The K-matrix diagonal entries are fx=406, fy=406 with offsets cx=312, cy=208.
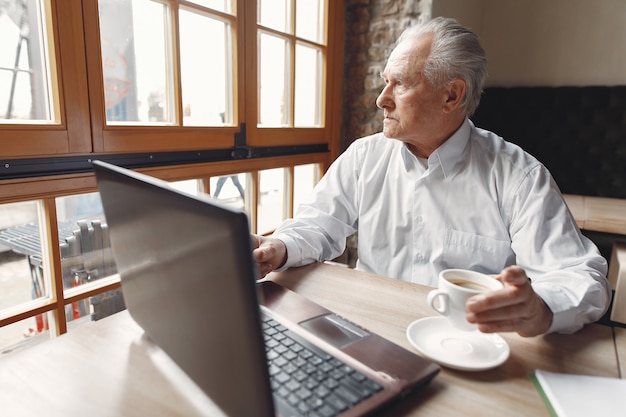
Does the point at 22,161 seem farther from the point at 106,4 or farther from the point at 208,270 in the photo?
the point at 208,270

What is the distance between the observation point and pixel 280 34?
2.03 meters

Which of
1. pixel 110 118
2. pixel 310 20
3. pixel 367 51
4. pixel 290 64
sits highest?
pixel 310 20

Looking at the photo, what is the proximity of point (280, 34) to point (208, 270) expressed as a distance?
1.90 metres

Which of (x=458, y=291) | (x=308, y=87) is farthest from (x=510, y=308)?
(x=308, y=87)

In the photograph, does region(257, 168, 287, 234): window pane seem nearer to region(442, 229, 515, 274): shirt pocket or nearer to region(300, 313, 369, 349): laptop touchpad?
region(442, 229, 515, 274): shirt pocket

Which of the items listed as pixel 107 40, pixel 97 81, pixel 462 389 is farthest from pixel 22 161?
pixel 462 389

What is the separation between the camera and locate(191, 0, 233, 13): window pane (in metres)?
1.65

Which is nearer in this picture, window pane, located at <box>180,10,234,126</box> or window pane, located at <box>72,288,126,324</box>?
window pane, located at <box>72,288,126,324</box>

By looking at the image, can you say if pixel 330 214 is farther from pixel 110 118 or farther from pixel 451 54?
pixel 110 118

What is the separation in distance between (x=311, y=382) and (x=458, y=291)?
278mm

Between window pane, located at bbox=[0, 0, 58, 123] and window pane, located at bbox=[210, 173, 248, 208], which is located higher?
window pane, located at bbox=[0, 0, 58, 123]

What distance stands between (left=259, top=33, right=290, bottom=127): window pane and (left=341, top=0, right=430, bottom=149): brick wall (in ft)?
1.86

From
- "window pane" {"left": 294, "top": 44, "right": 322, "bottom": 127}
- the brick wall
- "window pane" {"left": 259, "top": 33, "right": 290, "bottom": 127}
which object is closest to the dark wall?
the brick wall

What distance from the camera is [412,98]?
1266mm
